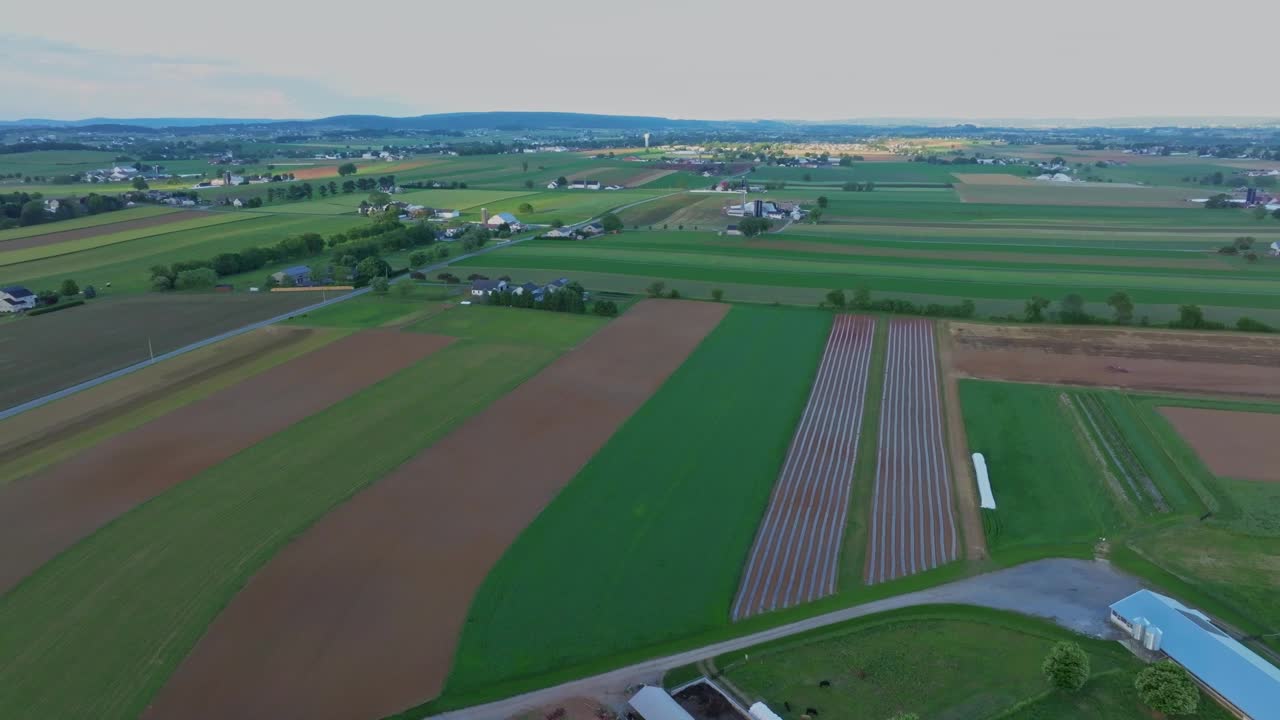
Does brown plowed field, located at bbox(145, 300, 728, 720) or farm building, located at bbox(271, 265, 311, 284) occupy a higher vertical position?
farm building, located at bbox(271, 265, 311, 284)

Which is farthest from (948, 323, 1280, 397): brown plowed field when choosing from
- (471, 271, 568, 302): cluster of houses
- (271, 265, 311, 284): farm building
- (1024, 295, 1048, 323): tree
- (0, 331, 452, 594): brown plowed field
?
(271, 265, 311, 284): farm building

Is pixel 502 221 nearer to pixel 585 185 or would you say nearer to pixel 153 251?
pixel 153 251

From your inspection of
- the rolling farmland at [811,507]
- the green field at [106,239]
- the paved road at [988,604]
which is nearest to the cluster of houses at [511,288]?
the rolling farmland at [811,507]

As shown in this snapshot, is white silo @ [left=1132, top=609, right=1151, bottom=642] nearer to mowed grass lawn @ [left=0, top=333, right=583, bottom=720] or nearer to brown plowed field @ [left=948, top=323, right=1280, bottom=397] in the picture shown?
brown plowed field @ [left=948, top=323, right=1280, bottom=397]

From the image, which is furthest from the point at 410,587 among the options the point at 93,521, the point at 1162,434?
the point at 1162,434

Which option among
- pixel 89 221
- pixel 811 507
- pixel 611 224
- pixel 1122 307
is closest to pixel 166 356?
pixel 811 507

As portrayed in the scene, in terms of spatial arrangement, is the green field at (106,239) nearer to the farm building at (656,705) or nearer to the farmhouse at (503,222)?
the farmhouse at (503,222)

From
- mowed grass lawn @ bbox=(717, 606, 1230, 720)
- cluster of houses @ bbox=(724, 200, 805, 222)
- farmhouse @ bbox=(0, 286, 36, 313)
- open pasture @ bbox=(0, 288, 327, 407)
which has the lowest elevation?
mowed grass lawn @ bbox=(717, 606, 1230, 720)
